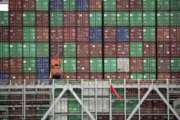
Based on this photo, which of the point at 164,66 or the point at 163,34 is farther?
the point at 163,34

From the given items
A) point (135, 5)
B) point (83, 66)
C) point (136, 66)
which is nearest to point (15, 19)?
point (83, 66)

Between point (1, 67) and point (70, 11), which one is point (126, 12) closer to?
point (70, 11)

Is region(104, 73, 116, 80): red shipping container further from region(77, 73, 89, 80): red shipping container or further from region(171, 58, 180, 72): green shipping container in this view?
region(171, 58, 180, 72): green shipping container

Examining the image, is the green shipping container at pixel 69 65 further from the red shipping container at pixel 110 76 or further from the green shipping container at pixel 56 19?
the green shipping container at pixel 56 19

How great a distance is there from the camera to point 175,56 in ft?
225

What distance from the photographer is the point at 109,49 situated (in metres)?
68.4

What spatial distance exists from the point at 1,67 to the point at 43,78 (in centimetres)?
435

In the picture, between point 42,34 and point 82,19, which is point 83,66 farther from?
point 42,34

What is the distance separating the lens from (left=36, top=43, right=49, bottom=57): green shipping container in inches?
2689

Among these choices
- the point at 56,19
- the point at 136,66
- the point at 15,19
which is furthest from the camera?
the point at 56,19

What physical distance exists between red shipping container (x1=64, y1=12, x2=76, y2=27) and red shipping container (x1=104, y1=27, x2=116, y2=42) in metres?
3.30

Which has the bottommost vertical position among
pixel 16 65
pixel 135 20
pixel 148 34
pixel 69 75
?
pixel 69 75

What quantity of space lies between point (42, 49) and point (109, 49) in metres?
6.75

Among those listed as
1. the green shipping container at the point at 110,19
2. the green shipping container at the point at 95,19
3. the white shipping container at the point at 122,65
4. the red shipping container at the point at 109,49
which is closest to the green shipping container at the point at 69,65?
the red shipping container at the point at 109,49
